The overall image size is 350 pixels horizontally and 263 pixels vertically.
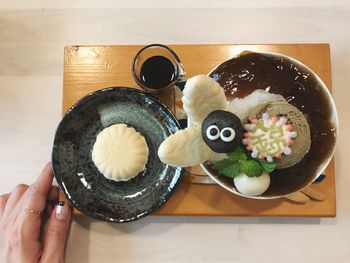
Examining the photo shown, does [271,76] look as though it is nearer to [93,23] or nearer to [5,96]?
[93,23]

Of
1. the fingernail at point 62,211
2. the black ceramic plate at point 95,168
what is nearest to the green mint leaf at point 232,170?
the black ceramic plate at point 95,168

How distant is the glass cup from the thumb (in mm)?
303

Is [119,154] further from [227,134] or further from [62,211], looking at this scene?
[227,134]

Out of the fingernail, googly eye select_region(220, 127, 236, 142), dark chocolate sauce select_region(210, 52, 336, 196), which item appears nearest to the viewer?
googly eye select_region(220, 127, 236, 142)

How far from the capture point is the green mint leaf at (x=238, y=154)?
0.60 m

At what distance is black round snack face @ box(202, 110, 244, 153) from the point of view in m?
0.55

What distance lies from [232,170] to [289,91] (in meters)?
0.20

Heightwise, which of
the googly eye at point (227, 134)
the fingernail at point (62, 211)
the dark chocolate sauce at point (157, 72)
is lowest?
the fingernail at point (62, 211)

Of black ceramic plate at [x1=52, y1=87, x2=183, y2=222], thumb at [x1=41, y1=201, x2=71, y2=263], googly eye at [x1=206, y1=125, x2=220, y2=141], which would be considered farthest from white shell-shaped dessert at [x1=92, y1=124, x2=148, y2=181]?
googly eye at [x1=206, y1=125, x2=220, y2=141]

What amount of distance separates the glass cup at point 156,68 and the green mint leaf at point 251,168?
9.5 inches

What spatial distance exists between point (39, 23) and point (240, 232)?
0.67m

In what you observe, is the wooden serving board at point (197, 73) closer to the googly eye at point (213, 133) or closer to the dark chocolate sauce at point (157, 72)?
the dark chocolate sauce at point (157, 72)

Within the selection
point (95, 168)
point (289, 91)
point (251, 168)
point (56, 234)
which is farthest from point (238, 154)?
point (56, 234)

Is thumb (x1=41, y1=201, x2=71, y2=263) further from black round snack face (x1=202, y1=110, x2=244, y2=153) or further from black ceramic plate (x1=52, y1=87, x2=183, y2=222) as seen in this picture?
black round snack face (x1=202, y1=110, x2=244, y2=153)
